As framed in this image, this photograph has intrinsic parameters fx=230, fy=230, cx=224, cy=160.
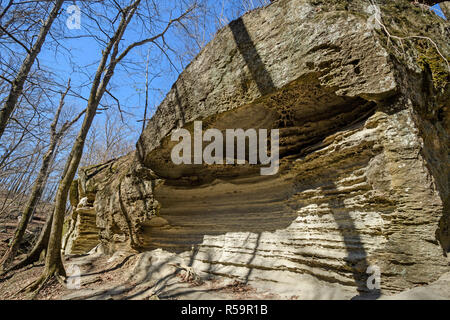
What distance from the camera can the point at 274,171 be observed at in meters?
4.09

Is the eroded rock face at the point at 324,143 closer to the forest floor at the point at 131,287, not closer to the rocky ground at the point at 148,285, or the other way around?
Answer: the rocky ground at the point at 148,285

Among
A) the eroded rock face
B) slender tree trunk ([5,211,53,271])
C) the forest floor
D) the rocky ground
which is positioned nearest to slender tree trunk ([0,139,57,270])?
slender tree trunk ([5,211,53,271])

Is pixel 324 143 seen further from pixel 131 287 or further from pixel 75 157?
pixel 75 157

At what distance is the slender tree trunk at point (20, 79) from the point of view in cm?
491

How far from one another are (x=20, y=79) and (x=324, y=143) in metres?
6.31

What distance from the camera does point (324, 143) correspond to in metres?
3.35

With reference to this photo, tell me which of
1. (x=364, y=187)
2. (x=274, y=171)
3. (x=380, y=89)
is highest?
(x=380, y=89)

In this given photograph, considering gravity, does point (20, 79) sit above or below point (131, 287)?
above

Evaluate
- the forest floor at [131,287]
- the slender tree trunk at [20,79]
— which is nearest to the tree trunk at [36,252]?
the forest floor at [131,287]

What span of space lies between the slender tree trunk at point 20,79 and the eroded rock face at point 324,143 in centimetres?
296

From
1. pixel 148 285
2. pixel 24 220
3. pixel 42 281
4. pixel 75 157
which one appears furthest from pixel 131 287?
pixel 24 220

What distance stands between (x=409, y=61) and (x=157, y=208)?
489 cm

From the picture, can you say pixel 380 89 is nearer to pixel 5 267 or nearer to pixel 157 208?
pixel 157 208
